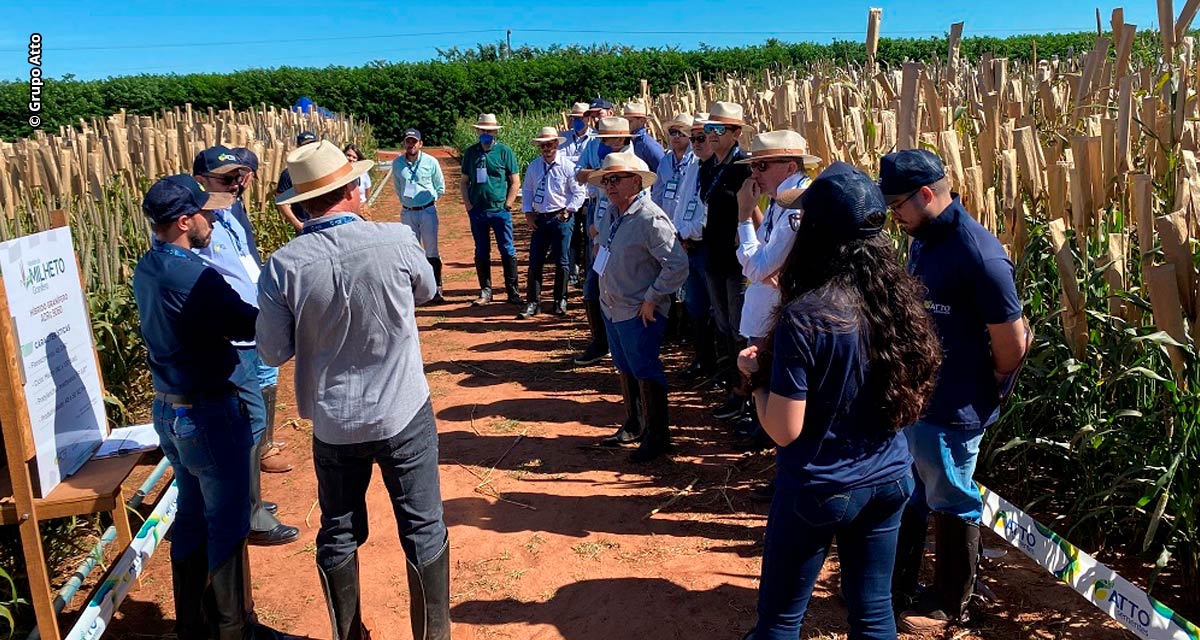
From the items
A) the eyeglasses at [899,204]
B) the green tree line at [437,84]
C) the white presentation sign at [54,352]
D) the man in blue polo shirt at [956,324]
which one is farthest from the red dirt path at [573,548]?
the green tree line at [437,84]

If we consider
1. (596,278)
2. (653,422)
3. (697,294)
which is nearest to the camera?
(653,422)

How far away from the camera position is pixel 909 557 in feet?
10.8

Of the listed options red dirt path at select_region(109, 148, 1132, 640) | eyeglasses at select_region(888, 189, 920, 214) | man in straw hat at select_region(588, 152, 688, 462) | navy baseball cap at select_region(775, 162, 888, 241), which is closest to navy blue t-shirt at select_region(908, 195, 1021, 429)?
eyeglasses at select_region(888, 189, 920, 214)

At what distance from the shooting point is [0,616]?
3.36 metres

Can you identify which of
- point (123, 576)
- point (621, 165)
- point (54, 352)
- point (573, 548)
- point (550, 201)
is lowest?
point (573, 548)

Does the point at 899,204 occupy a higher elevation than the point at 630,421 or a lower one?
higher

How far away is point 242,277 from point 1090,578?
350 cm

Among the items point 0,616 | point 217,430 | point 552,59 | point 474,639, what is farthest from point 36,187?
point 552,59

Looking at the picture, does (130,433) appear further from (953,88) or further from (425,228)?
(953,88)

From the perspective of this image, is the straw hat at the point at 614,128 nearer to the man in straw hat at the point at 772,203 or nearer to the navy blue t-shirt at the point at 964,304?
the man in straw hat at the point at 772,203

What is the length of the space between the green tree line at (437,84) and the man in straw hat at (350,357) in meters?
30.5

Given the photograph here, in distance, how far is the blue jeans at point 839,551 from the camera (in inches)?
90.1

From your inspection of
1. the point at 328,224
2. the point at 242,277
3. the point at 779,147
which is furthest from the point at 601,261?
the point at 328,224

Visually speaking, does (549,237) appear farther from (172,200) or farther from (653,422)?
(172,200)
